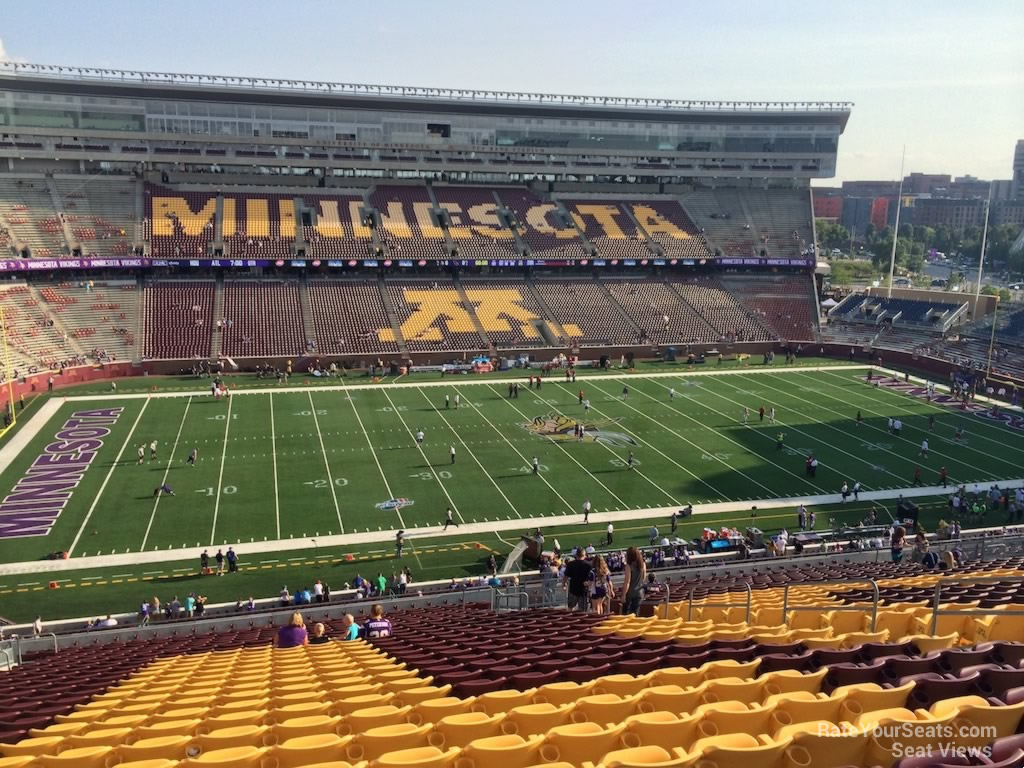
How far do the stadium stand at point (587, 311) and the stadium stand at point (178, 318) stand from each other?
24.2 m

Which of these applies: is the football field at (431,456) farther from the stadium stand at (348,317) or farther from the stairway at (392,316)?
the stadium stand at (348,317)

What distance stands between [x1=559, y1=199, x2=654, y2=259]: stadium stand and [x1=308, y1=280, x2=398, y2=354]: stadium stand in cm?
1920

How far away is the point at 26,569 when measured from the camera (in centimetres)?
2398

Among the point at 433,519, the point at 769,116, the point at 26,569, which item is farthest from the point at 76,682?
the point at 769,116

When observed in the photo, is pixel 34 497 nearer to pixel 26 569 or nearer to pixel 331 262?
pixel 26 569

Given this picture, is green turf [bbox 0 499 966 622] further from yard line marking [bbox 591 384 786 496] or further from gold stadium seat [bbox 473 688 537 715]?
gold stadium seat [bbox 473 688 537 715]

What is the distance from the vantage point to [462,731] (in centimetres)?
519

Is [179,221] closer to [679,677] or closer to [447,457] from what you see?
[447,457]

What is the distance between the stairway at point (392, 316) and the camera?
53781 mm

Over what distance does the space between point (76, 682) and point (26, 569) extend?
16.3 metres

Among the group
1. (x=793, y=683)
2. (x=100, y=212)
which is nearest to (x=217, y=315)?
(x=100, y=212)

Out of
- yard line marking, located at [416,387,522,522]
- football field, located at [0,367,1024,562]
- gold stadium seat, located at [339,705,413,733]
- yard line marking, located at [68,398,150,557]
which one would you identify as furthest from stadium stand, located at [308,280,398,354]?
gold stadium seat, located at [339,705,413,733]

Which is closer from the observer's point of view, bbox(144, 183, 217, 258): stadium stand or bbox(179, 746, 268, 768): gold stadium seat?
bbox(179, 746, 268, 768): gold stadium seat

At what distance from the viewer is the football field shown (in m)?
28.2
